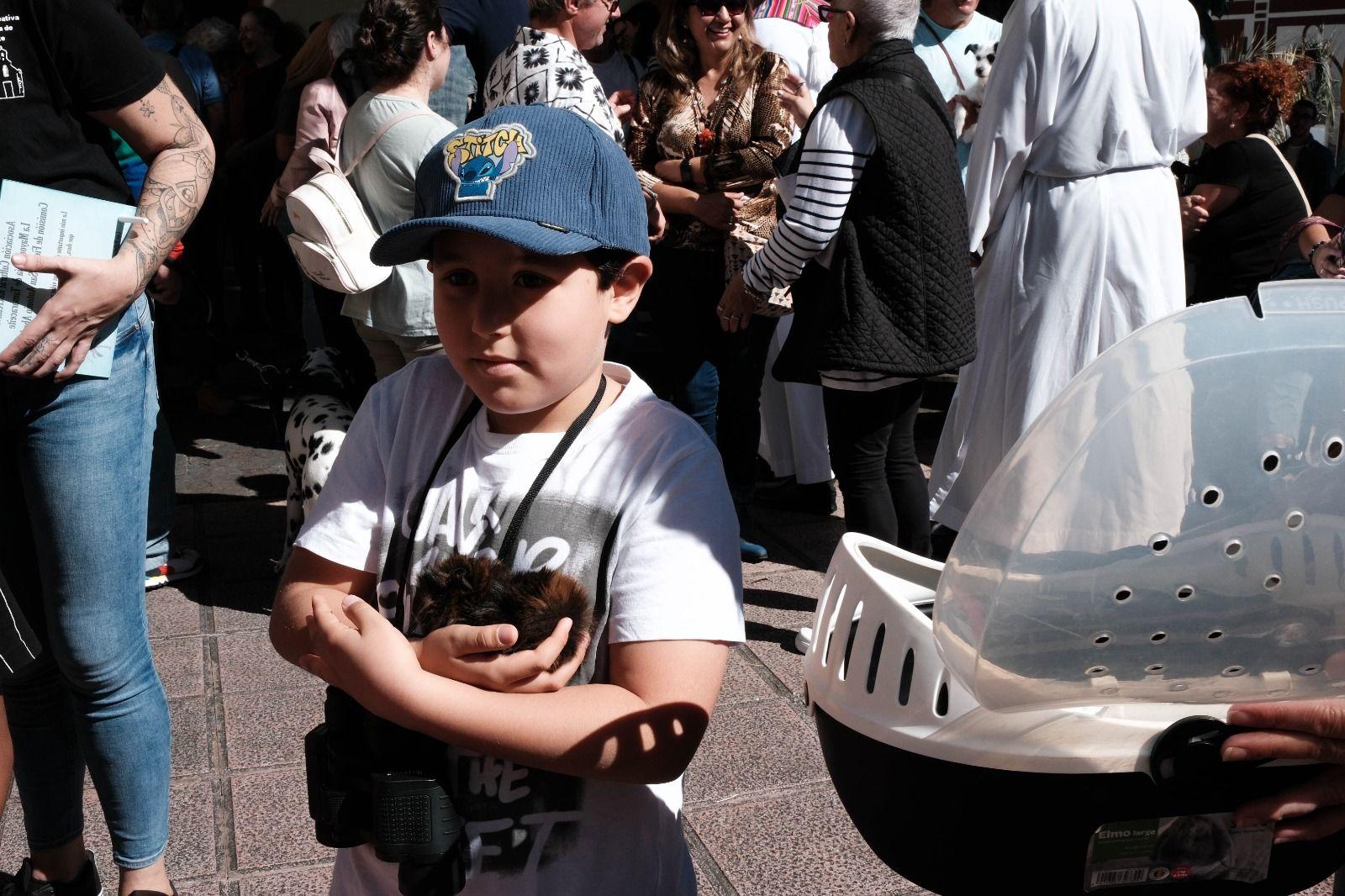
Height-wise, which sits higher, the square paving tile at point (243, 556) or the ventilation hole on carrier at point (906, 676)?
the ventilation hole on carrier at point (906, 676)

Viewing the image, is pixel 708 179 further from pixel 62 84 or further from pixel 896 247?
pixel 62 84

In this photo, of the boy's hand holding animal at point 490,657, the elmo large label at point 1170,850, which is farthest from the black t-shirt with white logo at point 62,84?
the elmo large label at point 1170,850

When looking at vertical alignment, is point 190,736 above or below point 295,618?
below

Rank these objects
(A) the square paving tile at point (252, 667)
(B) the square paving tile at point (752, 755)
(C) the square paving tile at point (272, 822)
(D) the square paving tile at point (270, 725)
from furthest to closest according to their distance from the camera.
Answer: (A) the square paving tile at point (252, 667)
(D) the square paving tile at point (270, 725)
(B) the square paving tile at point (752, 755)
(C) the square paving tile at point (272, 822)

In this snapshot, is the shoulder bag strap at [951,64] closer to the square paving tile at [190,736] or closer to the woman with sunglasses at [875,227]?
the woman with sunglasses at [875,227]

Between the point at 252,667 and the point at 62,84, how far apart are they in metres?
2.11

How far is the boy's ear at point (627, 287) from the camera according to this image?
5.02 feet

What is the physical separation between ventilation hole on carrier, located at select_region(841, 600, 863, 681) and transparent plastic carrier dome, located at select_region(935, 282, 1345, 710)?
0.58 feet

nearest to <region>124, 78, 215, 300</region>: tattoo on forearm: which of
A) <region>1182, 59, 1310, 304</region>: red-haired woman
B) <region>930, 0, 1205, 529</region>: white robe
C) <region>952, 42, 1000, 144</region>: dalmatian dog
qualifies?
<region>930, 0, 1205, 529</region>: white robe

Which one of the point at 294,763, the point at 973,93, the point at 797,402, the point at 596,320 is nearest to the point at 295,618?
the point at 596,320

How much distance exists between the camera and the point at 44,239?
2096 millimetres

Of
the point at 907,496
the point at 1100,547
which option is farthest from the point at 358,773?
the point at 907,496

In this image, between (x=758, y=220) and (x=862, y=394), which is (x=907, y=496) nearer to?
(x=862, y=394)

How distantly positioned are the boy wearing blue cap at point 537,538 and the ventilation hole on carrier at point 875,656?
20 cm
